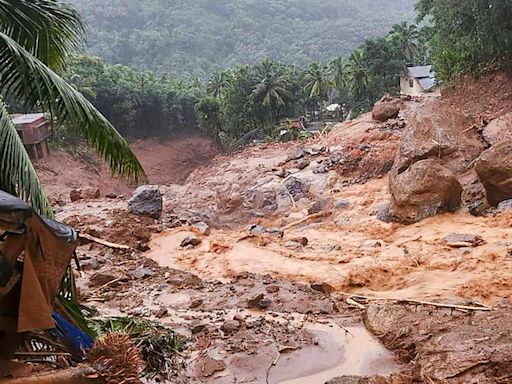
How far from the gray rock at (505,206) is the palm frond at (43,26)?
28.9 ft

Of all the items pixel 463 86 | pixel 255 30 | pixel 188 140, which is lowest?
pixel 188 140

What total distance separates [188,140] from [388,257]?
28.6 meters

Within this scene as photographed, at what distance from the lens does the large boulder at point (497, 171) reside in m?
11.4

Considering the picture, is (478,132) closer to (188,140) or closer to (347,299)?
(347,299)

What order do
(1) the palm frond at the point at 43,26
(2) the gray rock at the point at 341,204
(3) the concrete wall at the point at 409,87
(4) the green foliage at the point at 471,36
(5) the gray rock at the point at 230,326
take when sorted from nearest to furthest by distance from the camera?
1. (1) the palm frond at the point at 43,26
2. (5) the gray rock at the point at 230,326
3. (2) the gray rock at the point at 341,204
4. (4) the green foliage at the point at 471,36
5. (3) the concrete wall at the point at 409,87

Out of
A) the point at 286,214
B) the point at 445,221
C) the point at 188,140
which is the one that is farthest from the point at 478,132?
the point at 188,140

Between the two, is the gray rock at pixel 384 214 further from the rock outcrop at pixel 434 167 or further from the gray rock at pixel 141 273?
the gray rock at pixel 141 273

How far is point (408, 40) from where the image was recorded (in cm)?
3803

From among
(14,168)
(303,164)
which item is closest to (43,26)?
(14,168)

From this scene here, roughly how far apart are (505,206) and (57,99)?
932 cm

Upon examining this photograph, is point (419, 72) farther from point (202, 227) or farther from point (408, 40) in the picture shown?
point (202, 227)

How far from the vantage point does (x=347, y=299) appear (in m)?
8.90

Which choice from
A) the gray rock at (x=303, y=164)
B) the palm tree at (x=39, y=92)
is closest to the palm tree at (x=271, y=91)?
the gray rock at (x=303, y=164)

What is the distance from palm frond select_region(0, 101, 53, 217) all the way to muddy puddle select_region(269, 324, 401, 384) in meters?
3.28
